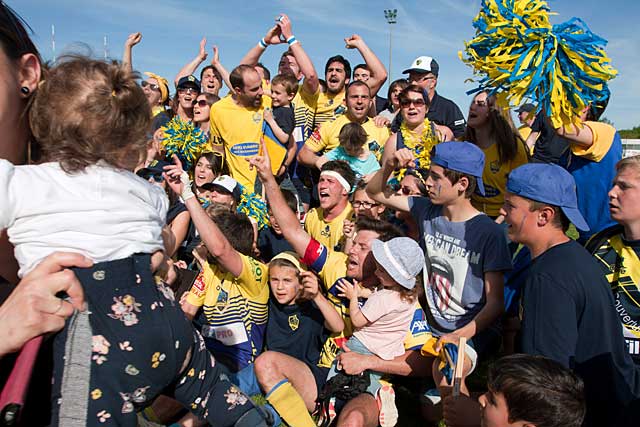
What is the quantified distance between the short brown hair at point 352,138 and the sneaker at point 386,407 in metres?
3.01

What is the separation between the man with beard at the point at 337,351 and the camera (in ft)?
11.1

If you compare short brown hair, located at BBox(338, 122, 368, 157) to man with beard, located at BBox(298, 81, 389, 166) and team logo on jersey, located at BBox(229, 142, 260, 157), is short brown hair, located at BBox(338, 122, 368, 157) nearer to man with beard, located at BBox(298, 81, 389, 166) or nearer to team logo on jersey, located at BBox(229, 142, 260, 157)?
man with beard, located at BBox(298, 81, 389, 166)

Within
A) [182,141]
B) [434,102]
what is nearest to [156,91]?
[182,141]

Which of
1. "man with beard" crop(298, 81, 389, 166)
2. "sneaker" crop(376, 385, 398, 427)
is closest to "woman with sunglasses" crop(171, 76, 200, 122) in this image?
"man with beard" crop(298, 81, 389, 166)

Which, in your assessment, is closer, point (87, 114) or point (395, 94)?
point (87, 114)

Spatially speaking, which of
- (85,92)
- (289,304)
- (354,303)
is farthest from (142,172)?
(85,92)

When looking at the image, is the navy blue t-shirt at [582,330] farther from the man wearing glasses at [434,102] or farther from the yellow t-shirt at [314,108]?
the yellow t-shirt at [314,108]

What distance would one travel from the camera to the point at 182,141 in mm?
5891

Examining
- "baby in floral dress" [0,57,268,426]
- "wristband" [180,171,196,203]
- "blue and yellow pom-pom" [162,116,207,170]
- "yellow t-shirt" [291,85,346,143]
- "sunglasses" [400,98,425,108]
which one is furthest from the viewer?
"yellow t-shirt" [291,85,346,143]

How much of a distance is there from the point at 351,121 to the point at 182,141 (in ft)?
6.92

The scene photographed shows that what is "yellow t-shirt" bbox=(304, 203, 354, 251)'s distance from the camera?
15.7 ft

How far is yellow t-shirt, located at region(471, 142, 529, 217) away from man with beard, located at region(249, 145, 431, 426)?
4.27 feet

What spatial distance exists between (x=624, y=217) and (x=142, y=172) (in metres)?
4.84

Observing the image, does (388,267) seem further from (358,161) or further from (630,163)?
(358,161)
